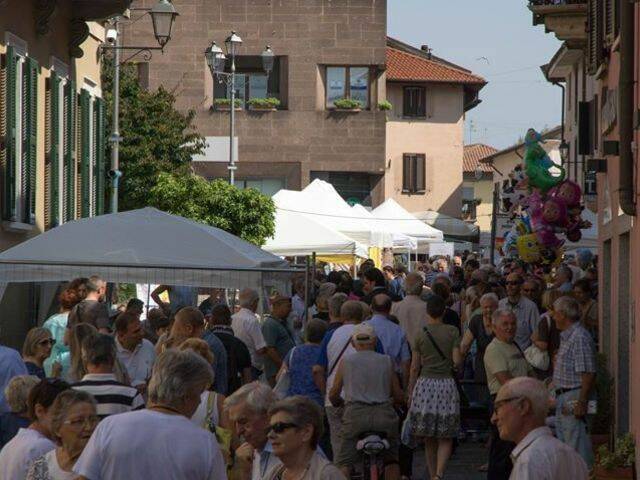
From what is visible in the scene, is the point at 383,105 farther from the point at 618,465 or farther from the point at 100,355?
the point at 100,355

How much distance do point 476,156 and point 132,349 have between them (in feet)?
334

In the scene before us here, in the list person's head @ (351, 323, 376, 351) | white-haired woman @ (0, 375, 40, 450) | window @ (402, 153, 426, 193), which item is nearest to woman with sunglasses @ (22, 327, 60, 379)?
white-haired woman @ (0, 375, 40, 450)

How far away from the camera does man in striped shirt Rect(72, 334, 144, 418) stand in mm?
9148

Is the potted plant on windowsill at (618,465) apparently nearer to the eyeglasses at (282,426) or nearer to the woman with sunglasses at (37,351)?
the woman with sunglasses at (37,351)

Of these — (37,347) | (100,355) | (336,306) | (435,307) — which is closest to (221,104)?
(336,306)

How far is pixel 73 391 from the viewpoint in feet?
26.0

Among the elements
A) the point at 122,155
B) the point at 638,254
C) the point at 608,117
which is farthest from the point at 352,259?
the point at 638,254

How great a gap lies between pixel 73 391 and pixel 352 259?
945 inches

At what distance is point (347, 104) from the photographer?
5644cm

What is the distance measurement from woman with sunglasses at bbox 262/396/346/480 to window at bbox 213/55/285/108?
164 ft

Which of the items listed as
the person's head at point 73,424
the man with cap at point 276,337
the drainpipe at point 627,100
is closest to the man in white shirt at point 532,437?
the person's head at point 73,424

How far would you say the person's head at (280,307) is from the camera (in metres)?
15.8

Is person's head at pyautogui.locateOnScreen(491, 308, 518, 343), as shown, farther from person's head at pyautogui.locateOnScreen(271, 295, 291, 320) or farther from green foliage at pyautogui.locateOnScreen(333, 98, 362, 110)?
green foliage at pyautogui.locateOnScreen(333, 98, 362, 110)

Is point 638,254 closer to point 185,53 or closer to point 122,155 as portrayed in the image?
point 122,155
